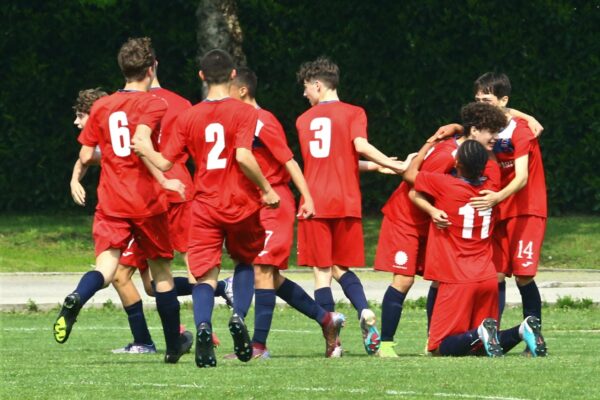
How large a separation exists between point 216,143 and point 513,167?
2728 millimetres

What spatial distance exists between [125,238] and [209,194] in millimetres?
787

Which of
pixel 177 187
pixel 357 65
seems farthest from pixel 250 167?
pixel 357 65

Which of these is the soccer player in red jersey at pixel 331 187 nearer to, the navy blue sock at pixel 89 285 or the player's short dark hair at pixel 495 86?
the player's short dark hair at pixel 495 86

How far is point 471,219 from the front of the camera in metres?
11.1

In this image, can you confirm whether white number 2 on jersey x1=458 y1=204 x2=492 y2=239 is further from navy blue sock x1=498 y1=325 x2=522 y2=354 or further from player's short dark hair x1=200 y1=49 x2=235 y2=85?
player's short dark hair x1=200 y1=49 x2=235 y2=85

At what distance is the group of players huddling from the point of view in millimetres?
9922

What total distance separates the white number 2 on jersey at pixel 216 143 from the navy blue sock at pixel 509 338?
247 cm

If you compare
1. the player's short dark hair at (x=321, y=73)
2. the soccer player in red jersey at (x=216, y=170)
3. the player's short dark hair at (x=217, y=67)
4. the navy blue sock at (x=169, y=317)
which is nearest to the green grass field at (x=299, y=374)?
the navy blue sock at (x=169, y=317)

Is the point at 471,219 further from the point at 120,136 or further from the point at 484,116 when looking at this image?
the point at 120,136

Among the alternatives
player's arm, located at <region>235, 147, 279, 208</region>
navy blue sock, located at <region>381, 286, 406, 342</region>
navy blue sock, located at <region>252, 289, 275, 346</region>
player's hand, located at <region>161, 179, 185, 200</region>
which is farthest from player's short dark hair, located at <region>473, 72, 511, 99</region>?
player's hand, located at <region>161, 179, 185, 200</region>

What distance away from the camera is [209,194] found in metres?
9.92

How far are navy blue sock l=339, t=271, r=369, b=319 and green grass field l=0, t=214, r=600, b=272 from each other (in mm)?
9669

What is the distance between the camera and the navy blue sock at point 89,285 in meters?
10.2

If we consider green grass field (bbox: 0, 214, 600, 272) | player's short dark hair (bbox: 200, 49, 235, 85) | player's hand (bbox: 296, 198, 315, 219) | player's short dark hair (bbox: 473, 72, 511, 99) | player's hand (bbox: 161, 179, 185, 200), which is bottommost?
green grass field (bbox: 0, 214, 600, 272)
